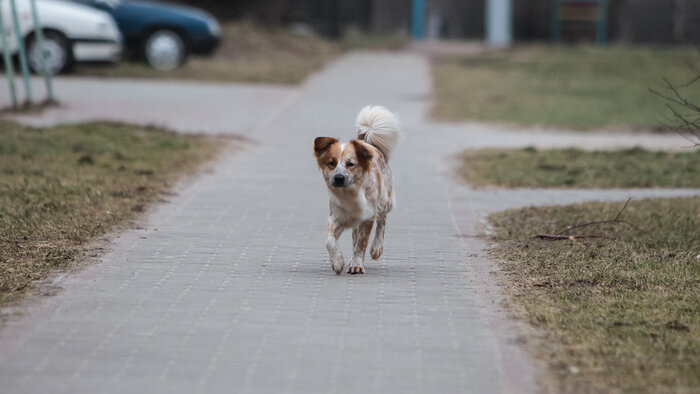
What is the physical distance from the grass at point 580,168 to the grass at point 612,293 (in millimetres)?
1491

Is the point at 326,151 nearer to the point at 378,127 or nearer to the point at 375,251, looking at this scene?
the point at 378,127

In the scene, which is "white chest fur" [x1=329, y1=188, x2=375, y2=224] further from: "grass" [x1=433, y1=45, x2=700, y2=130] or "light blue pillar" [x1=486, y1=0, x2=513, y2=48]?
"light blue pillar" [x1=486, y1=0, x2=513, y2=48]

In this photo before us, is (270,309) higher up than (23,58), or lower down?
lower down

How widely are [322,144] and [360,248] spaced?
0.85 m

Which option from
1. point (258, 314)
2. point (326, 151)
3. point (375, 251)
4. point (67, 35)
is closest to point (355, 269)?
point (375, 251)

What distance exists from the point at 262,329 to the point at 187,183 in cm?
546

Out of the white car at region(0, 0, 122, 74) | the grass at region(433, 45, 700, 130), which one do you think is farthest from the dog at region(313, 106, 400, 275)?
the white car at region(0, 0, 122, 74)

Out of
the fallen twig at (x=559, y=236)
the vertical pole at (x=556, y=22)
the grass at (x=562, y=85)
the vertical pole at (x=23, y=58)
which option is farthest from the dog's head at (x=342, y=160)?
the vertical pole at (x=556, y=22)

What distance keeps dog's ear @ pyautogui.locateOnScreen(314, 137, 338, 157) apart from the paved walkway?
87 centimetres

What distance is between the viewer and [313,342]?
5.80 meters

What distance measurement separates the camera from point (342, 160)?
718cm

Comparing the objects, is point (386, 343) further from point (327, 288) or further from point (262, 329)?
point (327, 288)

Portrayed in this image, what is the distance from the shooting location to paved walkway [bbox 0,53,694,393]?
5.24 meters

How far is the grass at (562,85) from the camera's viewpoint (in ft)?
61.8
